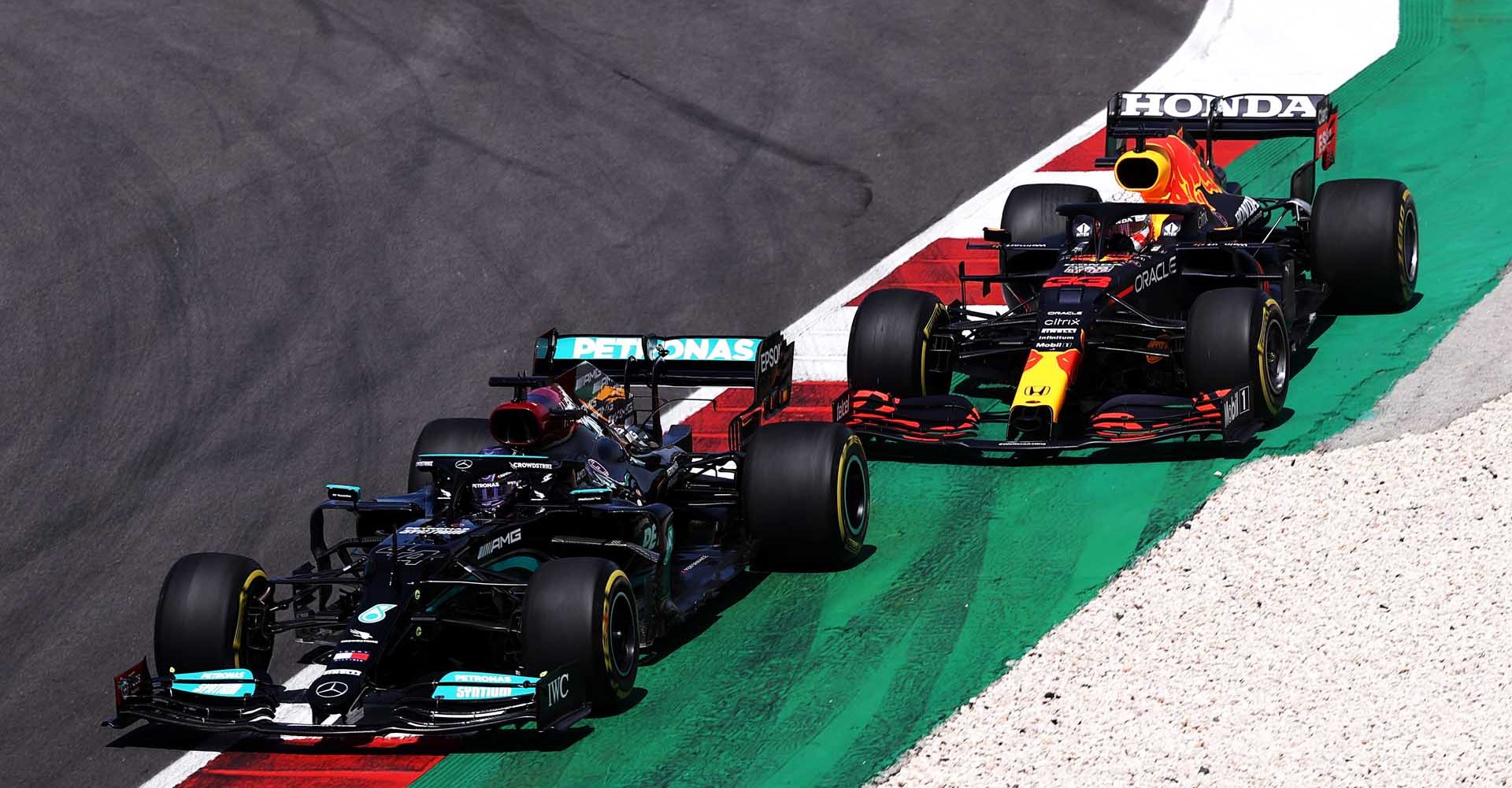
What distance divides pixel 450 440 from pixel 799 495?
8.31 ft

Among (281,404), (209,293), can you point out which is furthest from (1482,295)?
(209,293)

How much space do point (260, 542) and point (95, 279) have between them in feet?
15.6

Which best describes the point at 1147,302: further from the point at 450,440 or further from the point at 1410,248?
the point at 450,440

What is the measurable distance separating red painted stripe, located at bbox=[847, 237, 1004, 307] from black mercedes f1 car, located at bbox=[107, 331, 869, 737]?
12.7ft

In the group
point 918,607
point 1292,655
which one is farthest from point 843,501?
point 1292,655

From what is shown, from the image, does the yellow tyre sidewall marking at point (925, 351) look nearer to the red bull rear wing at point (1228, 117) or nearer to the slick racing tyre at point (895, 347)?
the slick racing tyre at point (895, 347)

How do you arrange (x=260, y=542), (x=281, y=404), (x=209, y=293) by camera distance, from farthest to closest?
(x=209, y=293) → (x=281, y=404) → (x=260, y=542)

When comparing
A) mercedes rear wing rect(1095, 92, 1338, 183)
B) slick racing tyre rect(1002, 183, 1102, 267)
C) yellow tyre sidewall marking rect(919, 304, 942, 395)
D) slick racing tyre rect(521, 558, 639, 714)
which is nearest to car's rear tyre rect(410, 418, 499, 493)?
slick racing tyre rect(521, 558, 639, 714)

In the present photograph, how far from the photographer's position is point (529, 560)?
457 inches

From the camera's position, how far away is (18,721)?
12.0 metres

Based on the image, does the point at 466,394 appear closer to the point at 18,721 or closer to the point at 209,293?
the point at 209,293

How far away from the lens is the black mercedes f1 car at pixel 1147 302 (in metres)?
13.7

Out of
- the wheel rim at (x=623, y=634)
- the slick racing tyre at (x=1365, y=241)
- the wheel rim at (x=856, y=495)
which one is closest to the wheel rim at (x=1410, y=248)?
the slick racing tyre at (x=1365, y=241)

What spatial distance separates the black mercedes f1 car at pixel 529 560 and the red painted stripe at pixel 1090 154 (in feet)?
22.6
